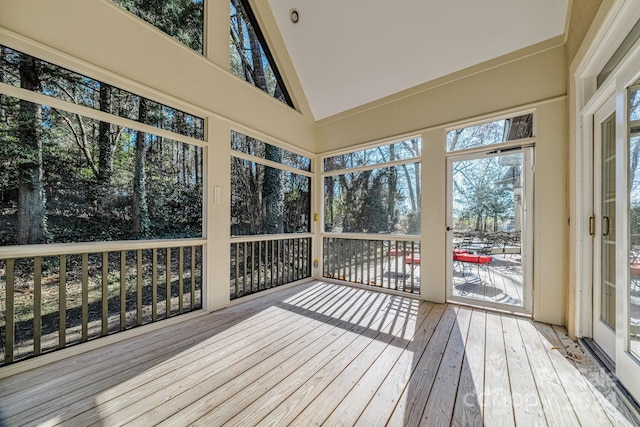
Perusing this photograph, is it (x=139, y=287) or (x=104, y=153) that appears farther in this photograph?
(x=139, y=287)

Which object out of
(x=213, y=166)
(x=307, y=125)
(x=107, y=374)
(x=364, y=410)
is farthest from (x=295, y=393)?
(x=307, y=125)

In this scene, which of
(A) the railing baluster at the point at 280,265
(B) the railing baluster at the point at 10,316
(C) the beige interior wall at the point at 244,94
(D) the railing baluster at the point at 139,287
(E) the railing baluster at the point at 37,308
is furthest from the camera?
(A) the railing baluster at the point at 280,265

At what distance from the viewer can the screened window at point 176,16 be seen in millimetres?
2451

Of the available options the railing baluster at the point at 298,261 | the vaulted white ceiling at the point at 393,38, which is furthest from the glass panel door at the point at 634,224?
the railing baluster at the point at 298,261

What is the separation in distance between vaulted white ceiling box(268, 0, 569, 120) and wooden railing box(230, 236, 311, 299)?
242cm

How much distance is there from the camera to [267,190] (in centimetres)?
373

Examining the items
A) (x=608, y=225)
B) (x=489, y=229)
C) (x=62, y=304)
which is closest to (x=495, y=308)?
(x=489, y=229)

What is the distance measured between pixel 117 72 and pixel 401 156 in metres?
3.34

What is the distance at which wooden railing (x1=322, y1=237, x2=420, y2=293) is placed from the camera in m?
3.55

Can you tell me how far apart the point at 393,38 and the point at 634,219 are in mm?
2931

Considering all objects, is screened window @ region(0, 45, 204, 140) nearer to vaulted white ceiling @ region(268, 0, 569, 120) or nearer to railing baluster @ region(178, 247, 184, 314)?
railing baluster @ region(178, 247, 184, 314)

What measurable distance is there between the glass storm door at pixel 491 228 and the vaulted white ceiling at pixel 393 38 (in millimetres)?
1199

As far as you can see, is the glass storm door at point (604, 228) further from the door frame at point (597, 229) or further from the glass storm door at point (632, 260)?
the glass storm door at point (632, 260)

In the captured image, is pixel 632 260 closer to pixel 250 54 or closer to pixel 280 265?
pixel 280 265
